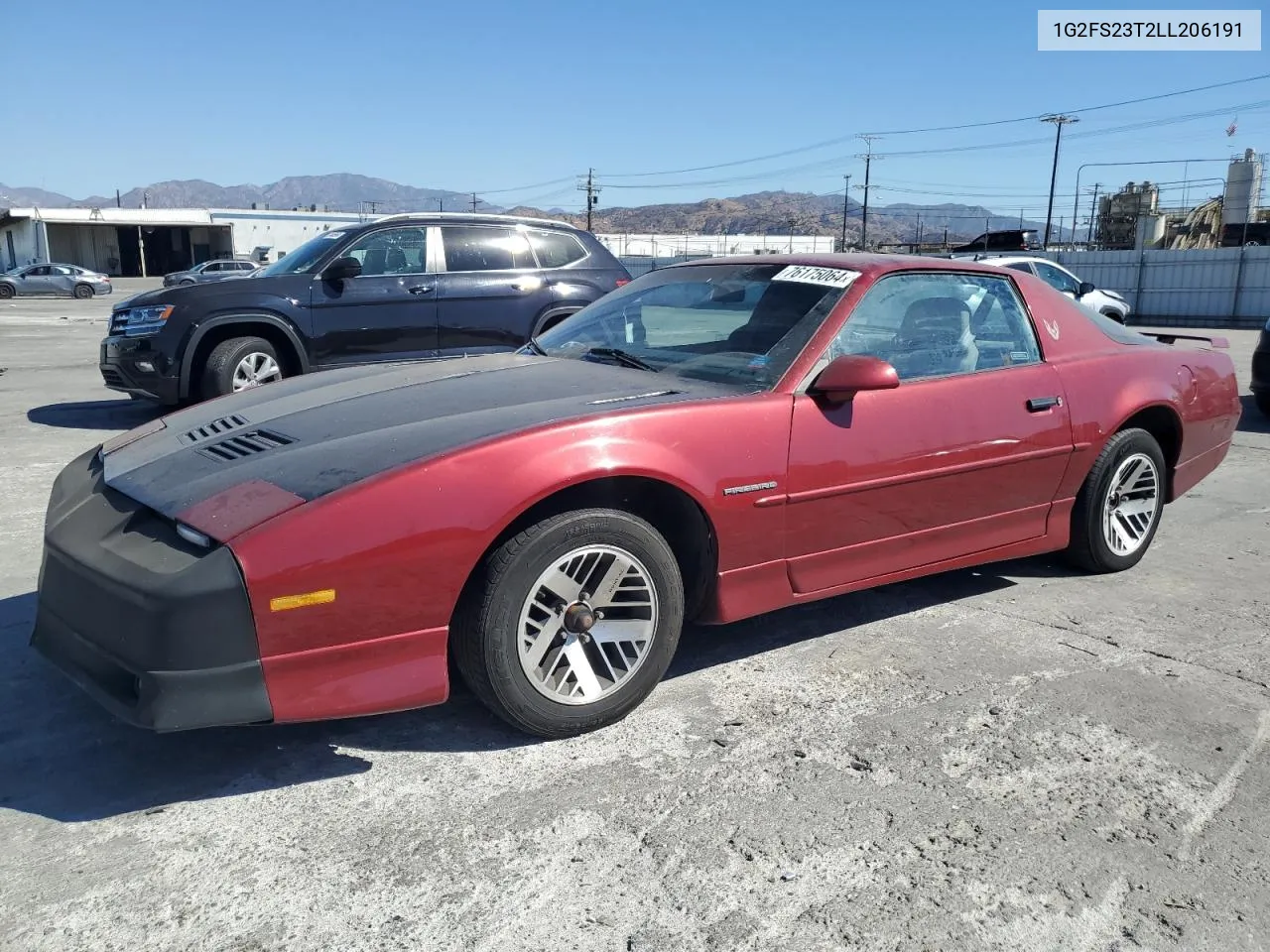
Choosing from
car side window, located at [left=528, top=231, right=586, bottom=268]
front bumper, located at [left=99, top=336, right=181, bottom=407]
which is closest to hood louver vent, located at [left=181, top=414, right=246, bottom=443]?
front bumper, located at [left=99, top=336, right=181, bottom=407]

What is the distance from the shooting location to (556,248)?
350 inches

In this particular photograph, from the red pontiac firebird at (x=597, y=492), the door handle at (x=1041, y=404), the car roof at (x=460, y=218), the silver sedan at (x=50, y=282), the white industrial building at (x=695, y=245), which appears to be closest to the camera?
the red pontiac firebird at (x=597, y=492)

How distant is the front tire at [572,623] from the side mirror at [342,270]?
5.55 metres

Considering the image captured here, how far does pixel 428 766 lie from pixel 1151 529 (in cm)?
367

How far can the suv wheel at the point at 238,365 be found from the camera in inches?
303

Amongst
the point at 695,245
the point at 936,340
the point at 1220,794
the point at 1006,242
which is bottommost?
the point at 1220,794

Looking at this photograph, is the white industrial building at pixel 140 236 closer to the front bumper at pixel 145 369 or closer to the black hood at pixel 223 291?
the black hood at pixel 223 291

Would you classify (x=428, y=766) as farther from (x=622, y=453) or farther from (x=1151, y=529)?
(x=1151, y=529)

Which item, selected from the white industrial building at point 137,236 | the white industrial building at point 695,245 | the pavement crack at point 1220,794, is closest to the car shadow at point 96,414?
the pavement crack at point 1220,794

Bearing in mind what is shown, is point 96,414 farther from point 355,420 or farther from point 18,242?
point 18,242

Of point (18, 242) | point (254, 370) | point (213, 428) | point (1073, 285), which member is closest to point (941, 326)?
point (213, 428)

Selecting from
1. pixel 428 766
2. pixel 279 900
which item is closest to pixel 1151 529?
pixel 428 766

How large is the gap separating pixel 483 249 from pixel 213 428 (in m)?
5.36

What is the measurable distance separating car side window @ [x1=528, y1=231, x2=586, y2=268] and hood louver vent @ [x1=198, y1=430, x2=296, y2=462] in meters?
5.77
